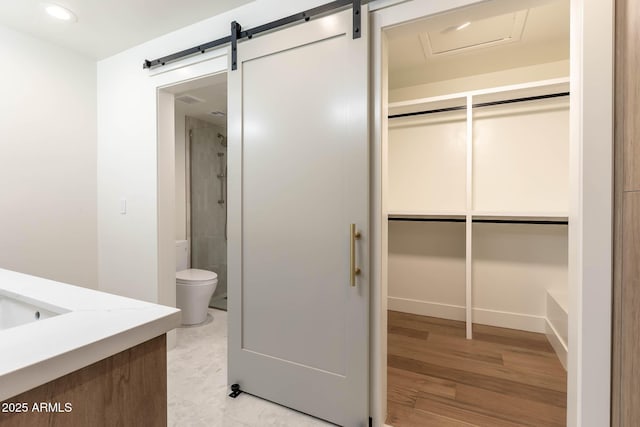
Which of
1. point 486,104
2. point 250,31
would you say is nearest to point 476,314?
point 486,104

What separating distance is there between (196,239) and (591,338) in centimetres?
374

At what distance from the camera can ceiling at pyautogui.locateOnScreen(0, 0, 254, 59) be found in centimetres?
186

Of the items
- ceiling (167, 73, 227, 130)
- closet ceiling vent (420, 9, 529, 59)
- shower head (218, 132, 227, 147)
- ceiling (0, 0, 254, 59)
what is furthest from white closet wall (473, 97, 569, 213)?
shower head (218, 132, 227, 147)

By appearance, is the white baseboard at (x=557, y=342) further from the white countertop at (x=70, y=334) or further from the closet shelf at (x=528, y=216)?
the white countertop at (x=70, y=334)

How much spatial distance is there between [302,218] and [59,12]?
6.81 feet

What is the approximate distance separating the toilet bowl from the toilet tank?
1.21 ft

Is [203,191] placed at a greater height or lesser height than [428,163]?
lesser

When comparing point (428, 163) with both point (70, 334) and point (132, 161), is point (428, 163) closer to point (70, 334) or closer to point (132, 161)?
point (132, 161)

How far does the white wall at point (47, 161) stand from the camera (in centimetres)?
211

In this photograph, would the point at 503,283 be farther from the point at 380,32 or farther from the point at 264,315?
the point at 380,32

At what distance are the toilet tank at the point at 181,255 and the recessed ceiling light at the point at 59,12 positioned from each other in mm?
2119

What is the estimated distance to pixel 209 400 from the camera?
181 centimetres

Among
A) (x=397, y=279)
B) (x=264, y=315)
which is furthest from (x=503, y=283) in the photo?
(x=264, y=315)

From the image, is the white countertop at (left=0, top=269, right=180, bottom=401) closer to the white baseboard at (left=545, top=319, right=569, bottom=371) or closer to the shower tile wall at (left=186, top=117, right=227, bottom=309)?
the white baseboard at (left=545, top=319, right=569, bottom=371)
